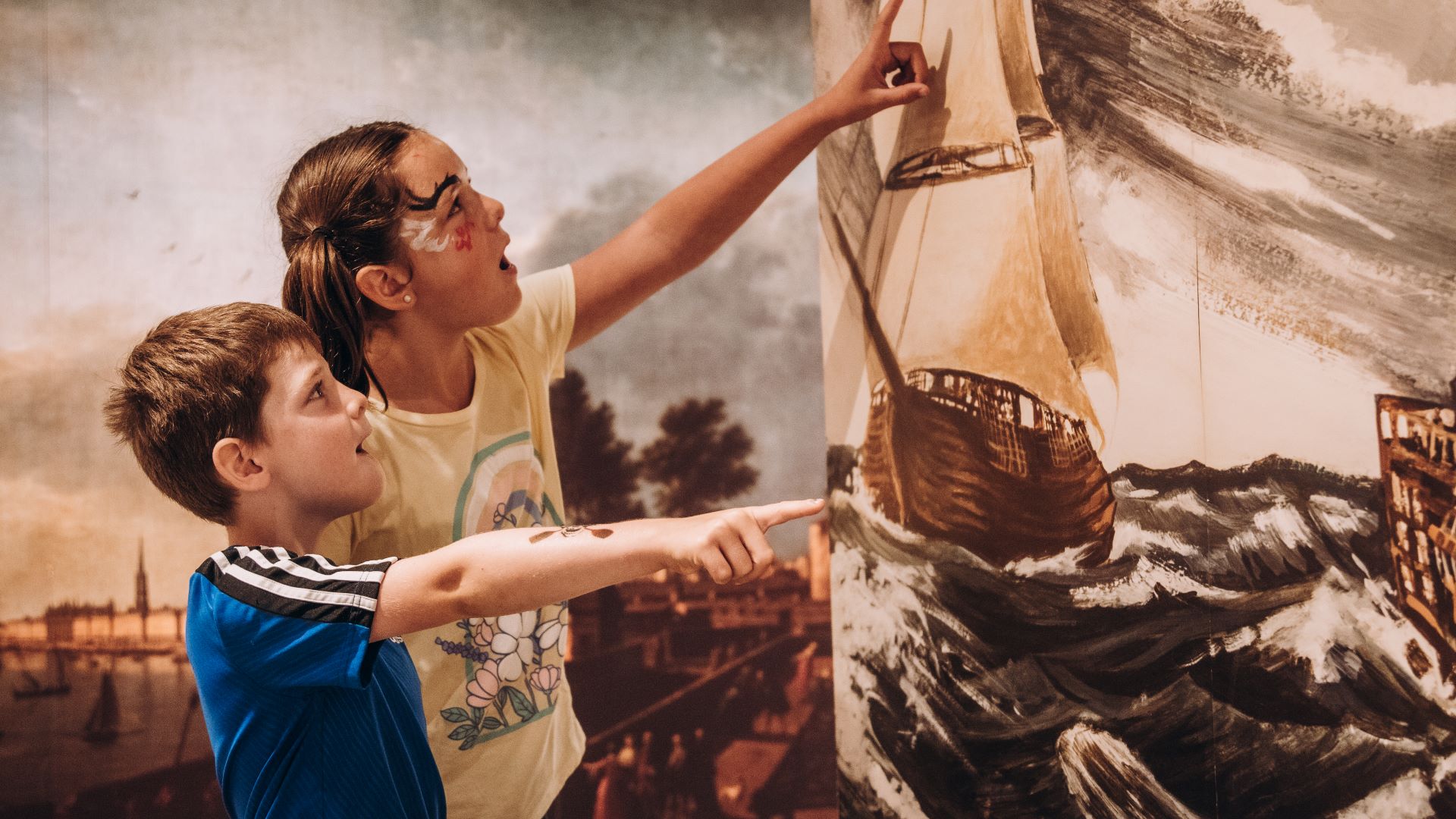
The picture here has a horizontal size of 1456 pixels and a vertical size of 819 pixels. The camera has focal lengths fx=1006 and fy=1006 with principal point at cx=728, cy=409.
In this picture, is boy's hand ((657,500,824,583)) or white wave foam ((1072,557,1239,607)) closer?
boy's hand ((657,500,824,583))

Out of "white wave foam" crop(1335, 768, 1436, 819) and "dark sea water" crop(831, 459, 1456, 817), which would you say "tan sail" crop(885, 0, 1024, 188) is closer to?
"dark sea water" crop(831, 459, 1456, 817)

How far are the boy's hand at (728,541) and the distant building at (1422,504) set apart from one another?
1.75 feet

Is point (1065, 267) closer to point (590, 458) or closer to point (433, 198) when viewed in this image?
point (433, 198)

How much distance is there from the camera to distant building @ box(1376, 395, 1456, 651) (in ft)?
2.80

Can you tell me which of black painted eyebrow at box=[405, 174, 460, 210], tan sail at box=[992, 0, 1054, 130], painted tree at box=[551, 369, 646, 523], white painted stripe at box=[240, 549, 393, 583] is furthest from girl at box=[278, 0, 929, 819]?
painted tree at box=[551, 369, 646, 523]

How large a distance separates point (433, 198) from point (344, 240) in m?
0.11

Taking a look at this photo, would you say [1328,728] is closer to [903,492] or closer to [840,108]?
[903,492]

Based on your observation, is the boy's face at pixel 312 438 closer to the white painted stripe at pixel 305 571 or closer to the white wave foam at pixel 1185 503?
the white painted stripe at pixel 305 571

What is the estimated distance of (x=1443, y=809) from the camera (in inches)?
34.1

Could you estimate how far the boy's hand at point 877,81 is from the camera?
125 cm

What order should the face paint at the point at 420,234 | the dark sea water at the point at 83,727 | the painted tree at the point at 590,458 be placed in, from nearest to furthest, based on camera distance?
the face paint at the point at 420,234 < the dark sea water at the point at 83,727 < the painted tree at the point at 590,458

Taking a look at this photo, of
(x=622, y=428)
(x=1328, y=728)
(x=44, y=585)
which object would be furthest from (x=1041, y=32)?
(x=44, y=585)

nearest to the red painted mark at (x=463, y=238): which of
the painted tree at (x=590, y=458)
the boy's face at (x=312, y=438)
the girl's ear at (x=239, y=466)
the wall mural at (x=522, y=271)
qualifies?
the boy's face at (x=312, y=438)

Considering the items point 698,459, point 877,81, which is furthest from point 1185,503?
point 698,459
